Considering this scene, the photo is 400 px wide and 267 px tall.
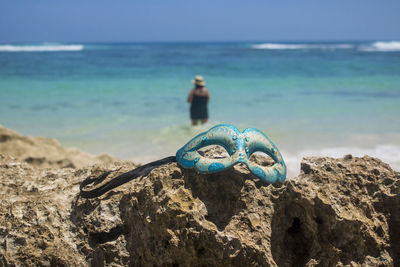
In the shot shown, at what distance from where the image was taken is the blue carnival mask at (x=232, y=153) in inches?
71.1

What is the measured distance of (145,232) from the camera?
178 centimetres

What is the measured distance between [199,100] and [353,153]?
3.12 metres

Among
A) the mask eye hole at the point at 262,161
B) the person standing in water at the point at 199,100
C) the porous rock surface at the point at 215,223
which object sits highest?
the mask eye hole at the point at 262,161

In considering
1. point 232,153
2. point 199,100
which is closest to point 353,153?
point 199,100

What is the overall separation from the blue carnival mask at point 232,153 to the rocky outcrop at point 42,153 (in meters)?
3.21

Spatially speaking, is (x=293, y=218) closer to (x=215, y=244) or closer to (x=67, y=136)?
(x=215, y=244)

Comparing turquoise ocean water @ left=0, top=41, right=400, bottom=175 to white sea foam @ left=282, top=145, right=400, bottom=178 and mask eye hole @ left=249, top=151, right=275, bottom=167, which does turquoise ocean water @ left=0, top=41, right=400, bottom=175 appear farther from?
mask eye hole @ left=249, top=151, right=275, bottom=167

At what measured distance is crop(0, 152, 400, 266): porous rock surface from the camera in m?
1.73

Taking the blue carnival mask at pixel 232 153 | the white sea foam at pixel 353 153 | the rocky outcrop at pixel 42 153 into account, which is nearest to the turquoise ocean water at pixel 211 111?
the white sea foam at pixel 353 153

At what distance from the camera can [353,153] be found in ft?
20.4

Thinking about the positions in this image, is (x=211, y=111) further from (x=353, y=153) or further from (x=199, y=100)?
(x=353, y=153)

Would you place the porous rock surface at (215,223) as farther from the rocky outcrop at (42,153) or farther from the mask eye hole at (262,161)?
the rocky outcrop at (42,153)

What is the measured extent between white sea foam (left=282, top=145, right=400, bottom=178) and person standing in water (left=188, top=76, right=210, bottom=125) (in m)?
2.26

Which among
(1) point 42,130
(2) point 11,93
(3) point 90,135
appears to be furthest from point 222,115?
(2) point 11,93
